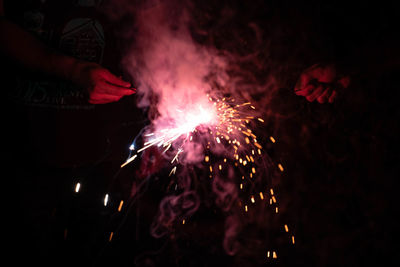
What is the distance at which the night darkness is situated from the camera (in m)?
1.54

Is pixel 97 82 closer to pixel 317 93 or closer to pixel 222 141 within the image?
pixel 222 141

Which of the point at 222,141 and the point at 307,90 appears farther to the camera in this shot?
the point at 222,141

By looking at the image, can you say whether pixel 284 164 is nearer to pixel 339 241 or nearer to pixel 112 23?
pixel 339 241

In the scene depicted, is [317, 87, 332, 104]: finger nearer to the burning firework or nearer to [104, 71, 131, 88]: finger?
the burning firework

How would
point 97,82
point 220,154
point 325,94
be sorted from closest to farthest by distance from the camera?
point 97,82
point 325,94
point 220,154

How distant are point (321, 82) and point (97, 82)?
1.48 meters

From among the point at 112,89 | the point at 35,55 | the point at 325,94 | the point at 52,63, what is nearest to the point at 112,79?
the point at 112,89

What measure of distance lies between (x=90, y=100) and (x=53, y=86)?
0.30 meters

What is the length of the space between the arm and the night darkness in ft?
0.26

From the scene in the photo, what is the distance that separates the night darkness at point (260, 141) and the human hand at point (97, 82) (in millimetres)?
150

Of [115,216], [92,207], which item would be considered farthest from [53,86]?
[115,216]

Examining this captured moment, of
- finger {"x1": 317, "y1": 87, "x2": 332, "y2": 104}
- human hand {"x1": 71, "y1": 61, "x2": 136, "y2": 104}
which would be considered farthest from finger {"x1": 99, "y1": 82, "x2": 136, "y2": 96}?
finger {"x1": 317, "y1": 87, "x2": 332, "y2": 104}

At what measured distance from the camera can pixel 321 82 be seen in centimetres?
157

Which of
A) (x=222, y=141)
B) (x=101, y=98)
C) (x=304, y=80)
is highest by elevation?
(x=304, y=80)
